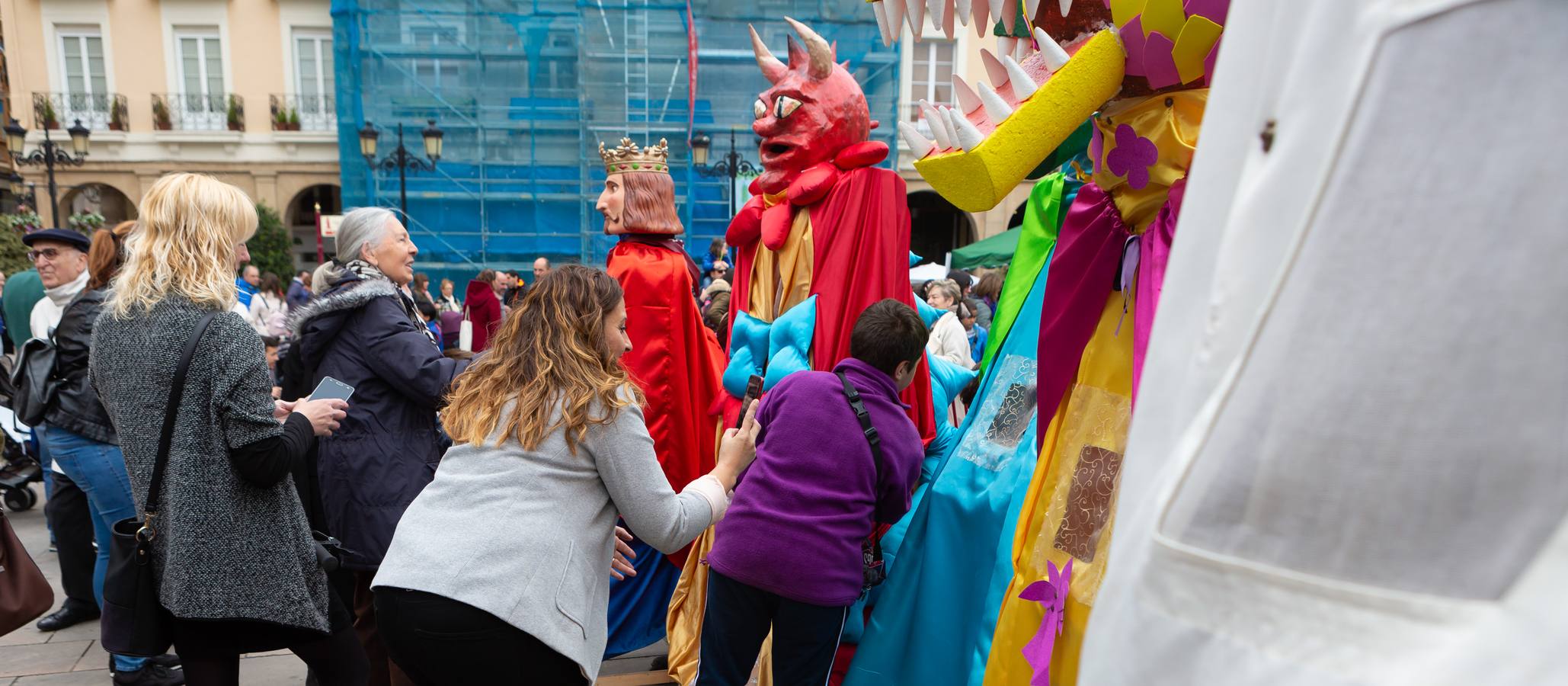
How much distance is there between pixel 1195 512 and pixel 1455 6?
0.31 meters

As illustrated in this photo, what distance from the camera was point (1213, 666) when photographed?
59 centimetres

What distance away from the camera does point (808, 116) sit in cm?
348

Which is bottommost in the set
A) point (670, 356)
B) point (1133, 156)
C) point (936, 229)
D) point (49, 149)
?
point (936, 229)

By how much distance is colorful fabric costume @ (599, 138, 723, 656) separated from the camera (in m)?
3.85

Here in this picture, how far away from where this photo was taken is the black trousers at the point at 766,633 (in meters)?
2.54

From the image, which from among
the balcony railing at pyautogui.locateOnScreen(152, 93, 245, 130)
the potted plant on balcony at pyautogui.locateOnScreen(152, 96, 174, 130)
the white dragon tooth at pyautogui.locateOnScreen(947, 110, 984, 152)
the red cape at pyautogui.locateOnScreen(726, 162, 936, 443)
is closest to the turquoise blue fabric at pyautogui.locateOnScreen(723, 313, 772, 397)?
the red cape at pyautogui.locateOnScreen(726, 162, 936, 443)

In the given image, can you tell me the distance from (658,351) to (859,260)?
1041 millimetres

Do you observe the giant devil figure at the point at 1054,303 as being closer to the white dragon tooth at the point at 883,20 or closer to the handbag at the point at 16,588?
the white dragon tooth at the point at 883,20

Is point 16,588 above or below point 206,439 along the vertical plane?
below

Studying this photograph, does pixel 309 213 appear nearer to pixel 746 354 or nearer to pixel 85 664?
pixel 85 664

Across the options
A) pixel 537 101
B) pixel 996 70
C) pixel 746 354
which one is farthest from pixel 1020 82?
pixel 537 101

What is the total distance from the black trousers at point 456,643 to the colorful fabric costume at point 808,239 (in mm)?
1350

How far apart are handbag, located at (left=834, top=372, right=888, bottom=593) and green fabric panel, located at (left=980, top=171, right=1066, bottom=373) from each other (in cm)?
46

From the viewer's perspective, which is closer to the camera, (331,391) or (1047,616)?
(1047,616)
